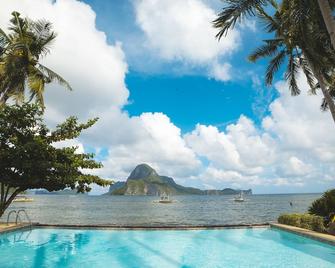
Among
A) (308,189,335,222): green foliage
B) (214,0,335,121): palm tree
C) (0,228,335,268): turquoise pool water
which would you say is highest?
(214,0,335,121): palm tree


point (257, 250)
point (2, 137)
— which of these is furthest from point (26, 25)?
point (257, 250)

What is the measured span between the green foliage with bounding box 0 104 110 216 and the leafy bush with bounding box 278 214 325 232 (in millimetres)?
12012

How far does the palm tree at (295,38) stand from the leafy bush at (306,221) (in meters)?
5.91

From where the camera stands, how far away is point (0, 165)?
31.1ft

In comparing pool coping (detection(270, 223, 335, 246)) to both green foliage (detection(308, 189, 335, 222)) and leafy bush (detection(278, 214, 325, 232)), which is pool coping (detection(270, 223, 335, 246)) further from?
green foliage (detection(308, 189, 335, 222))

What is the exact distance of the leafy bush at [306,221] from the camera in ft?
56.5

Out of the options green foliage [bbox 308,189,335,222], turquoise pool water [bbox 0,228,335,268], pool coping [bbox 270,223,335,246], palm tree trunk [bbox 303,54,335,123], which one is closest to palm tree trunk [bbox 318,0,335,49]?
palm tree trunk [bbox 303,54,335,123]

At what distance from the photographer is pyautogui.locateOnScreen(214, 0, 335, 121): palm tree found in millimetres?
12117

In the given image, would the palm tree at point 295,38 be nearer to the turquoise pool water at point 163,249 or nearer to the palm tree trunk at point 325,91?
the palm tree trunk at point 325,91

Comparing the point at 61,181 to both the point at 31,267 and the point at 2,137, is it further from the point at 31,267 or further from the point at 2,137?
the point at 31,267

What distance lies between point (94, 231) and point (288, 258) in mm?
Result: 12203

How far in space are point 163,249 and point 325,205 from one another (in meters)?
10.4

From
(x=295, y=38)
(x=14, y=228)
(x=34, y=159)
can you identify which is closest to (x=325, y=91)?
(x=295, y=38)

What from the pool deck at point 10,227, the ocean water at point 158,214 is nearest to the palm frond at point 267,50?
the pool deck at point 10,227
